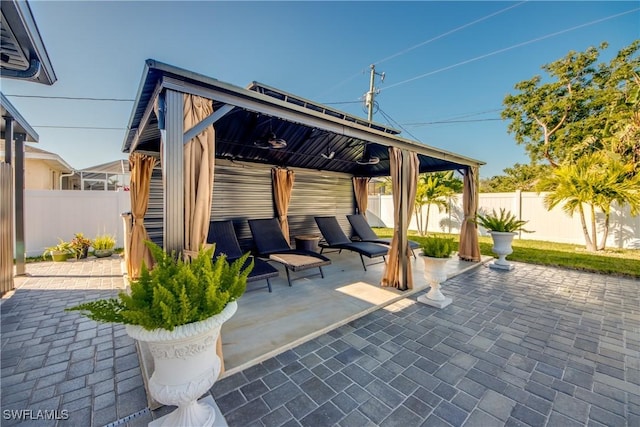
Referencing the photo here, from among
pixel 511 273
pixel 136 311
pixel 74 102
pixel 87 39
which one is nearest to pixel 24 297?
pixel 136 311

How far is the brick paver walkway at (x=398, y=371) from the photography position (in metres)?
1.76

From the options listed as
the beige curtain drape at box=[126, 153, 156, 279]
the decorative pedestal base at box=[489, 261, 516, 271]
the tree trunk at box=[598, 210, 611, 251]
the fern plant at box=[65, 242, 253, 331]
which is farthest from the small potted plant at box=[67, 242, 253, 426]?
the tree trunk at box=[598, 210, 611, 251]

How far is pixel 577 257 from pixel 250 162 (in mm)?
9010

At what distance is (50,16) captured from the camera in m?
4.66

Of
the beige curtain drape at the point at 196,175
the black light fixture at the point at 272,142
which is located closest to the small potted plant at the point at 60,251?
the black light fixture at the point at 272,142

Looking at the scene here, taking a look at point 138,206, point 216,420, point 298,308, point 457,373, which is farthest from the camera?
point 138,206

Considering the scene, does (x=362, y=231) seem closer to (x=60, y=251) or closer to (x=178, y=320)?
(x=178, y=320)

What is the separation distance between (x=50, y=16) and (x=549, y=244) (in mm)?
14349

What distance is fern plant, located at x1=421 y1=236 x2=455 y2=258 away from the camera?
3613mm

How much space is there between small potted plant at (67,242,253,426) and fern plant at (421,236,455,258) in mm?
3004

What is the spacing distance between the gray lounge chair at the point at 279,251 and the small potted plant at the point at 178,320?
9.07ft

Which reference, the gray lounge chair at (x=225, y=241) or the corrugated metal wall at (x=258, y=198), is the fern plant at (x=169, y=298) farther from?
the corrugated metal wall at (x=258, y=198)

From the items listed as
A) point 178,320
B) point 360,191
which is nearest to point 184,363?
point 178,320

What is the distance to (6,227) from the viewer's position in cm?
405
